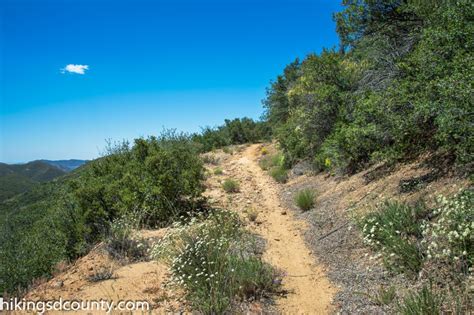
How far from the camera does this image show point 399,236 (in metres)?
4.73

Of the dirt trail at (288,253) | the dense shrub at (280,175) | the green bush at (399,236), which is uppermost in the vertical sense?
the dense shrub at (280,175)

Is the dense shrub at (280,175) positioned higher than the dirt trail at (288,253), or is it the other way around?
the dense shrub at (280,175)

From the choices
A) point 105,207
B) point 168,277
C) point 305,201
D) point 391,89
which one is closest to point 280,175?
point 305,201

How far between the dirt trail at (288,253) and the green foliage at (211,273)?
452mm

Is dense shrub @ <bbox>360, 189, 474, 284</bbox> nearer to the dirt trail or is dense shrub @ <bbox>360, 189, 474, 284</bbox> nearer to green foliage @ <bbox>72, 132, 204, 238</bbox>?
the dirt trail

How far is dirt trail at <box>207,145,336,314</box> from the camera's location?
15.5 feet

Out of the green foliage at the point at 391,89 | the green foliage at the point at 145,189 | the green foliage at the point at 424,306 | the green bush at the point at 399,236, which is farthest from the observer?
the green foliage at the point at 145,189

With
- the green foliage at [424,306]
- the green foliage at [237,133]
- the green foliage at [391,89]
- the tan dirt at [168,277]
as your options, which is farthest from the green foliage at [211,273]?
the green foliage at [237,133]

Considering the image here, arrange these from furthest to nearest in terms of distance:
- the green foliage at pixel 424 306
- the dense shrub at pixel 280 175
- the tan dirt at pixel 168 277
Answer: the dense shrub at pixel 280 175 < the tan dirt at pixel 168 277 < the green foliage at pixel 424 306

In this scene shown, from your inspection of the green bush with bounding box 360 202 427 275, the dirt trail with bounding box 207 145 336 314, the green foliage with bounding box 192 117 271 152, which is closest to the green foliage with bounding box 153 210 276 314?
the dirt trail with bounding box 207 145 336 314

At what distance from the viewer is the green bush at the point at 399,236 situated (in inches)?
169

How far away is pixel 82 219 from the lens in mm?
8727

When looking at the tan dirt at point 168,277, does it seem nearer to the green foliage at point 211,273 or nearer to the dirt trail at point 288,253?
the dirt trail at point 288,253

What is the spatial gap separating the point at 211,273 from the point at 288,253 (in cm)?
260
